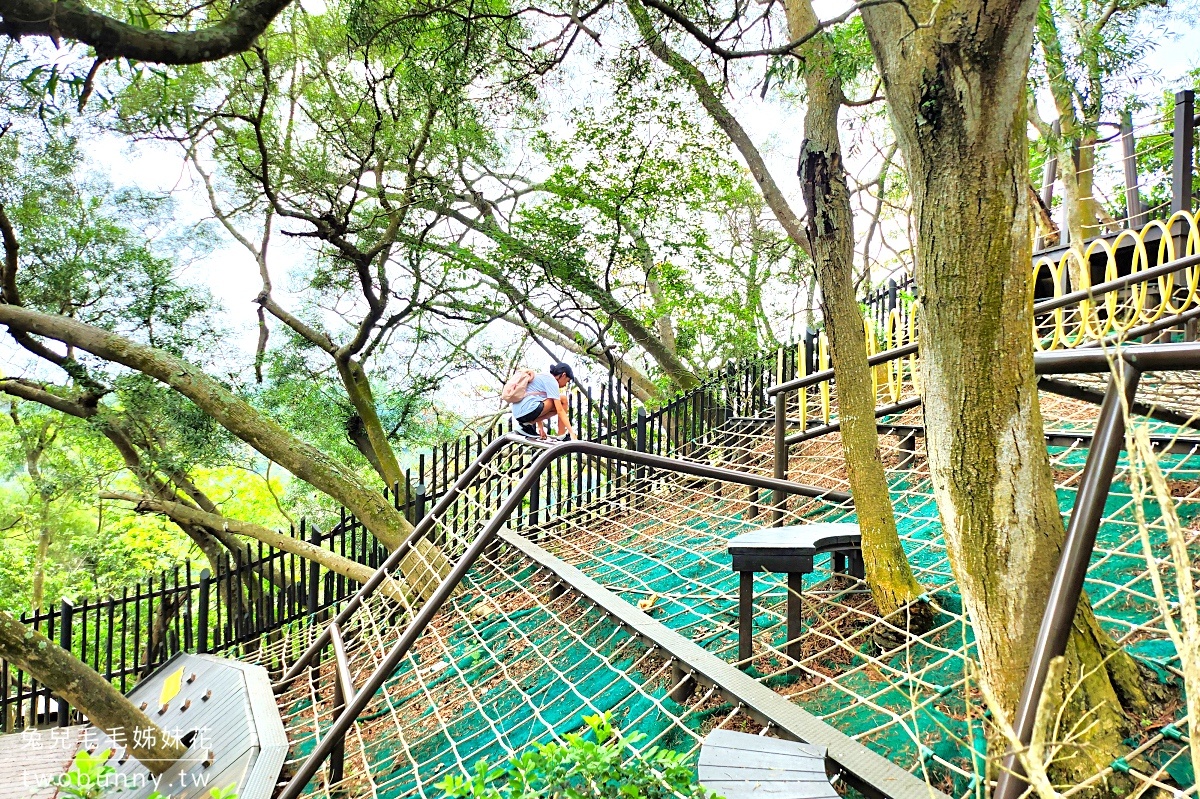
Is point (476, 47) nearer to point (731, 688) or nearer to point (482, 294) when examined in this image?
point (731, 688)

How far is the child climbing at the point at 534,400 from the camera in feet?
20.7

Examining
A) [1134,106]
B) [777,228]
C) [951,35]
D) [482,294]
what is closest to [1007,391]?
[951,35]

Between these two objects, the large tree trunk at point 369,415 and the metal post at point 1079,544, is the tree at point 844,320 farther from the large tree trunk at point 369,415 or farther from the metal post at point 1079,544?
the large tree trunk at point 369,415

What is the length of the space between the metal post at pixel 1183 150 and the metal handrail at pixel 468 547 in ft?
20.2

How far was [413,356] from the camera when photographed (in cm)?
1098

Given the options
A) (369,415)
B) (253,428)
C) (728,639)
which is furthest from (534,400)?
(369,415)

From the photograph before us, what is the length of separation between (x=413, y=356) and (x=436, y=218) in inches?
95.8

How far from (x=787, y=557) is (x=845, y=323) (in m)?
1.16

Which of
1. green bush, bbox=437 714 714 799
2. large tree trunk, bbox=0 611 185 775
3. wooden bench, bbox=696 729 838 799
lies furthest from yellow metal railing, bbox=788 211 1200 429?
large tree trunk, bbox=0 611 185 775

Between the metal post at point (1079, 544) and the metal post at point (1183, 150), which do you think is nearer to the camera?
the metal post at point (1079, 544)

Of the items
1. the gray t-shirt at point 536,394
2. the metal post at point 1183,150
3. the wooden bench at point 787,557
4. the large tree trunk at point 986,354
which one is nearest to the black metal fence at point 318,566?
the gray t-shirt at point 536,394

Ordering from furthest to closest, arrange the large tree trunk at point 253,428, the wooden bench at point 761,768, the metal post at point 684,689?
the large tree trunk at point 253,428
the metal post at point 684,689
the wooden bench at point 761,768

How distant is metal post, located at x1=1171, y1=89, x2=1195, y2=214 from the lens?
6.81 m

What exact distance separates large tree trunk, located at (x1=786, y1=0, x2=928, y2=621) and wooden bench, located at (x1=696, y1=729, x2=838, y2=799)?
1.20m
